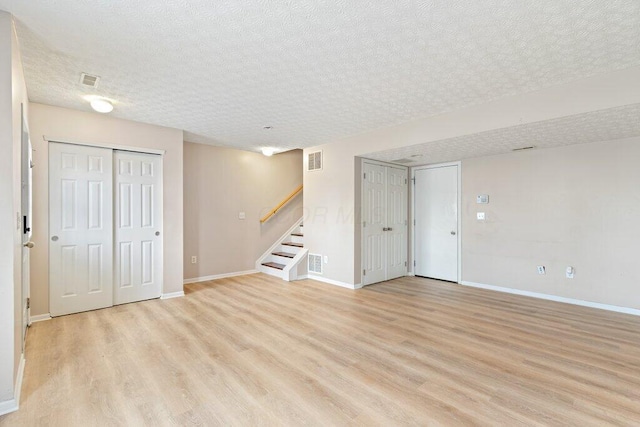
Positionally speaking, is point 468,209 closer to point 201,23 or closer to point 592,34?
point 592,34

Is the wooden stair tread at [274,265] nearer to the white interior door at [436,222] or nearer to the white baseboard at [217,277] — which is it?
the white baseboard at [217,277]

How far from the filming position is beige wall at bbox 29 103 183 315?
3.57 meters

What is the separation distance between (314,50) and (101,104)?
2.67 meters

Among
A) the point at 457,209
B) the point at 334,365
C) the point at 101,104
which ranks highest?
the point at 101,104

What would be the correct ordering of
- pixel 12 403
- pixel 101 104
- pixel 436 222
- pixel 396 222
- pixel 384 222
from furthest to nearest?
pixel 396 222 < pixel 436 222 < pixel 384 222 < pixel 101 104 < pixel 12 403

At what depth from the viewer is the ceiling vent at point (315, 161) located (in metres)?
5.74

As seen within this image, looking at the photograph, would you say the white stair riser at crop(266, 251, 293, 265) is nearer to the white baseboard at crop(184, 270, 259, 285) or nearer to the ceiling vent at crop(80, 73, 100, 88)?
the white baseboard at crop(184, 270, 259, 285)

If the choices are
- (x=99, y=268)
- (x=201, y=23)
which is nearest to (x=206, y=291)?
(x=99, y=268)

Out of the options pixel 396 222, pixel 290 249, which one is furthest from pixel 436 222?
pixel 290 249

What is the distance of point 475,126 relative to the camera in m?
3.59

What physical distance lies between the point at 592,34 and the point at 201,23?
284cm

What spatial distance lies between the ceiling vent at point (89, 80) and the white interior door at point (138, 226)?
124cm

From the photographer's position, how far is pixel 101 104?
3477 millimetres

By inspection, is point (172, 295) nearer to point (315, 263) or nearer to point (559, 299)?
point (315, 263)
